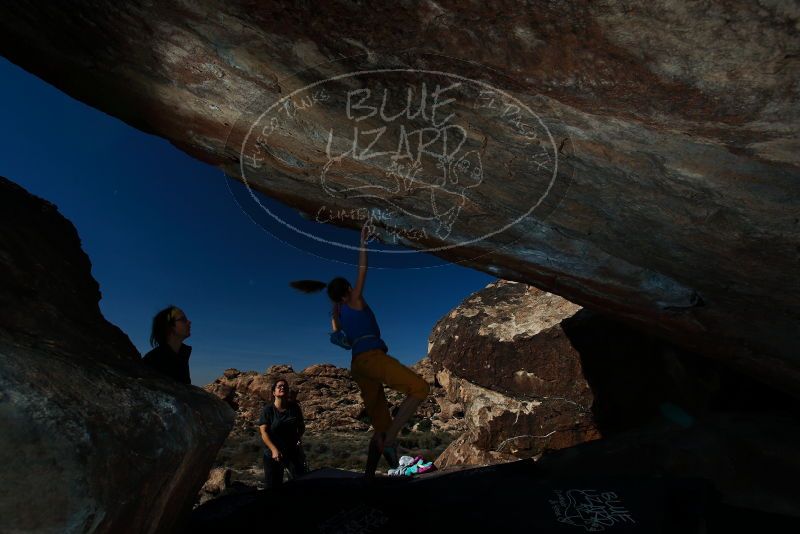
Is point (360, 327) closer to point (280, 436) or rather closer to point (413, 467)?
point (280, 436)

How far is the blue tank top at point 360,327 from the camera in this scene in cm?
468

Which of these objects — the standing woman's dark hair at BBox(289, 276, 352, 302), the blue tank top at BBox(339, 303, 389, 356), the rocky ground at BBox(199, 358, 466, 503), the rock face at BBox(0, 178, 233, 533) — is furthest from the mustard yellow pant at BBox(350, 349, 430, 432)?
the rocky ground at BBox(199, 358, 466, 503)

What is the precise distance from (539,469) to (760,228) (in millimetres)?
3272

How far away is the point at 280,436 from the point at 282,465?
43 centimetres

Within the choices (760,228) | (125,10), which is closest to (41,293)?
(125,10)

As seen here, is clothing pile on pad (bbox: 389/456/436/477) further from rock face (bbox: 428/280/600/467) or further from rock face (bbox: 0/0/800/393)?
rock face (bbox: 0/0/800/393)

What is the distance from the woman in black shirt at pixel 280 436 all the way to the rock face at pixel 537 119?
11.5 ft

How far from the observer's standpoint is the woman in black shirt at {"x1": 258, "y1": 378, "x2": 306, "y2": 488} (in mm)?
6840

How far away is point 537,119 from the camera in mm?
3182

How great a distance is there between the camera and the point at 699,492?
3.69m

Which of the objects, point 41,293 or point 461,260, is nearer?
point 41,293

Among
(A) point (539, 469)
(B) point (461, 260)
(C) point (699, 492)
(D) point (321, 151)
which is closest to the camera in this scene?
(C) point (699, 492)

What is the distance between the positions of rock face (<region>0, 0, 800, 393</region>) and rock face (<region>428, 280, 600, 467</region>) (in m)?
3.81

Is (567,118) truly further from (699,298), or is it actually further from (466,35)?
(699,298)
